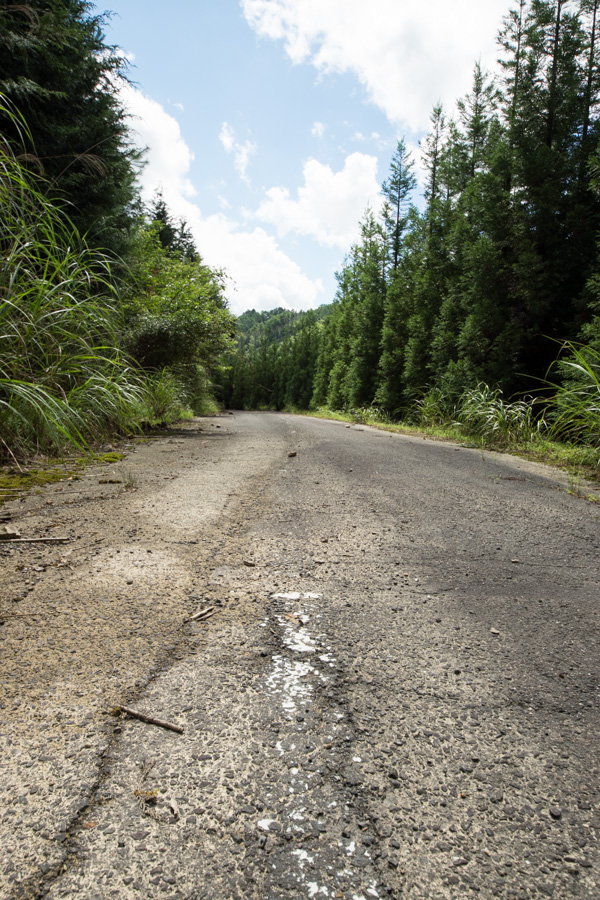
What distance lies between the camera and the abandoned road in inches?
28.3

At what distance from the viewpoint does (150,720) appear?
1001mm

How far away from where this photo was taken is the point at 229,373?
4744 centimetres

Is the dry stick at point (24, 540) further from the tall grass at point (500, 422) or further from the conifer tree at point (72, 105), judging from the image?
the tall grass at point (500, 422)

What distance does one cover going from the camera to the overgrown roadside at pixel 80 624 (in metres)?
0.80

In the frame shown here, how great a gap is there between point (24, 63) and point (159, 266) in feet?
31.1

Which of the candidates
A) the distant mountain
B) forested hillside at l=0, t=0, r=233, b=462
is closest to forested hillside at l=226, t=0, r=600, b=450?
forested hillside at l=0, t=0, r=233, b=462

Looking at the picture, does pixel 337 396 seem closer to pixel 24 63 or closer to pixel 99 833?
pixel 24 63

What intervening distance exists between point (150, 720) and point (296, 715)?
0.30 metres

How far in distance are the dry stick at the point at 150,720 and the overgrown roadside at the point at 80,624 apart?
0.04m

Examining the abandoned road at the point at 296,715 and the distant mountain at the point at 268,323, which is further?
the distant mountain at the point at 268,323

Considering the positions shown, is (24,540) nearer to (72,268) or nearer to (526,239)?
(72,268)

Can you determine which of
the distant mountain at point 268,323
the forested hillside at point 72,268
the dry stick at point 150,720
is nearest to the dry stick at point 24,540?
the forested hillside at point 72,268

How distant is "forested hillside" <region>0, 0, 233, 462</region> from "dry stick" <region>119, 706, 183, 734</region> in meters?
2.03

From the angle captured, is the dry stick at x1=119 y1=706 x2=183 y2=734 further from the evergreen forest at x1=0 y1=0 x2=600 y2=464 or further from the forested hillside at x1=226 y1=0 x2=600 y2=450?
the forested hillside at x1=226 y1=0 x2=600 y2=450
